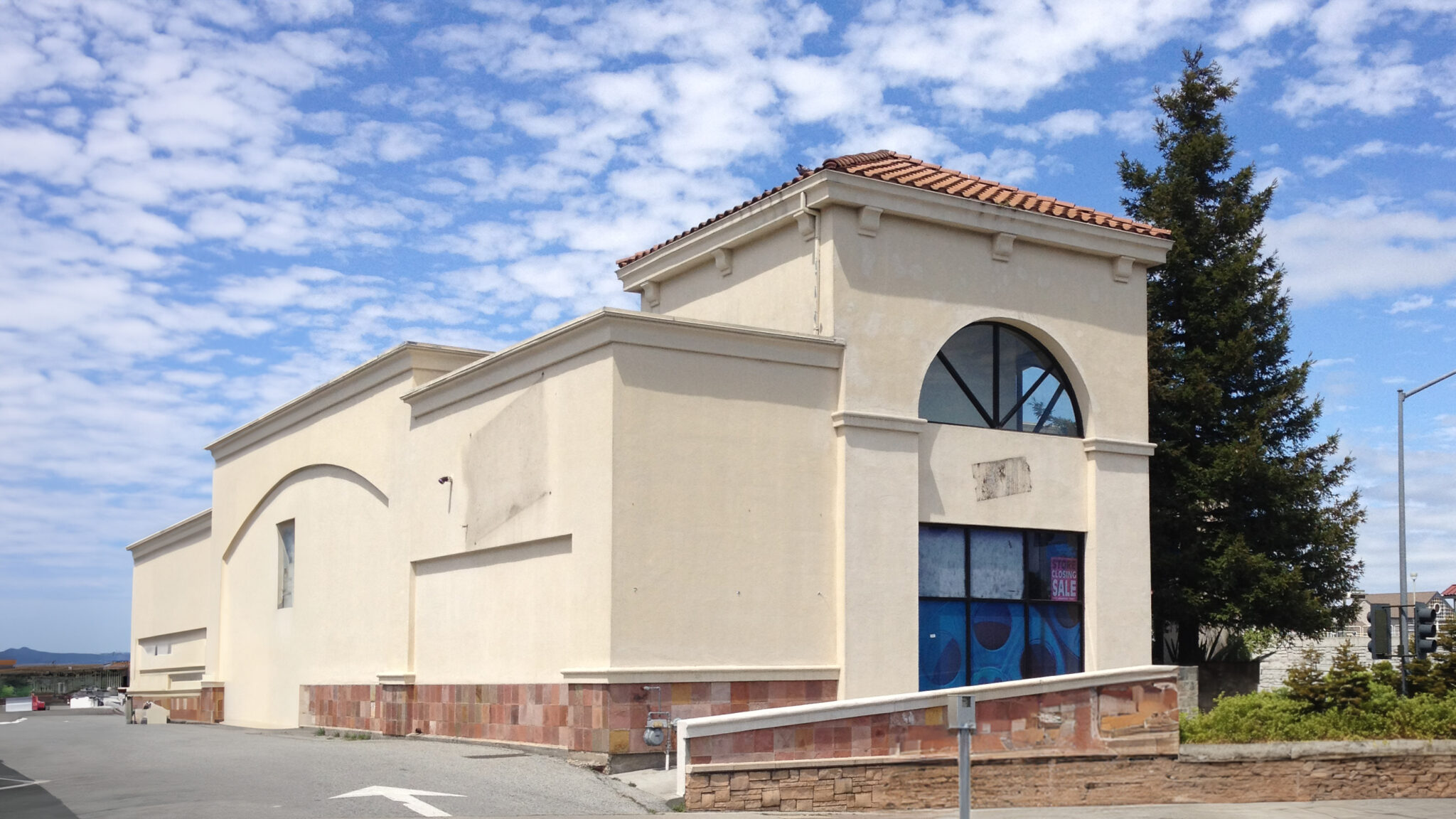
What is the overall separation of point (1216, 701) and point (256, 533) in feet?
65.0

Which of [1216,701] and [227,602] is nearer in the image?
[1216,701]

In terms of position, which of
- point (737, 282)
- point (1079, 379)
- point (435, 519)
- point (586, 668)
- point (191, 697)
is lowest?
point (191, 697)

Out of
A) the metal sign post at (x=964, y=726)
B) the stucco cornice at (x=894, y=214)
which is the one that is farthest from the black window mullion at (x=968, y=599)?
the metal sign post at (x=964, y=726)

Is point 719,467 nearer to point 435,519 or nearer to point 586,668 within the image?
point 586,668

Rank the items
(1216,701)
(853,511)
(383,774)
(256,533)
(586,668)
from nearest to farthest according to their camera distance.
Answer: (383,774), (586,668), (853,511), (1216,701), (256,533)

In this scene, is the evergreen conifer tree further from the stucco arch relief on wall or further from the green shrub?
the stucco arch relief on wall

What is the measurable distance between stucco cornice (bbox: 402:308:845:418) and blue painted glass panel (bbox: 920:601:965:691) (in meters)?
3.74

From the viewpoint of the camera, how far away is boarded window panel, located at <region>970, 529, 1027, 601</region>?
20.3m

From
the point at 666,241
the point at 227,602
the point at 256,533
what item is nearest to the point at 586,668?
the point at 666,241

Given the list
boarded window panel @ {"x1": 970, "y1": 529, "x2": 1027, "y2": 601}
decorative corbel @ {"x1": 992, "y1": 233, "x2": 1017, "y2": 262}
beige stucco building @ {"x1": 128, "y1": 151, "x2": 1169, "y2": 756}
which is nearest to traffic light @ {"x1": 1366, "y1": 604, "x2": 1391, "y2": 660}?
beige stucco building @ {"x1": 128, "y1": 151, "x2": 1169, "y2": 756}

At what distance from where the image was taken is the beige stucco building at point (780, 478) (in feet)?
58.2

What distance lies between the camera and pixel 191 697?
33.6 m

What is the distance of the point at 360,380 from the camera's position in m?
24.9

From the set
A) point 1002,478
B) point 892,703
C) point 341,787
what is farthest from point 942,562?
point 341,787
